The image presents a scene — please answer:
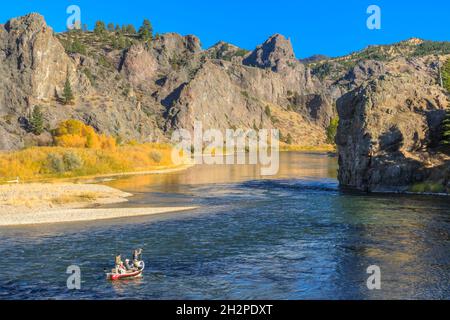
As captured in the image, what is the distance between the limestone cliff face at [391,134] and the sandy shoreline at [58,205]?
3294 cm

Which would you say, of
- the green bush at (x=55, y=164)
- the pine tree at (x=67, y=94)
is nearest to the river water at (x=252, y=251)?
the green bush at (x=55, y=164)

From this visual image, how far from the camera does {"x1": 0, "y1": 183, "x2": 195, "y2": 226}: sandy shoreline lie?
162 ft

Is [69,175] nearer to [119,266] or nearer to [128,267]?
[128,267]

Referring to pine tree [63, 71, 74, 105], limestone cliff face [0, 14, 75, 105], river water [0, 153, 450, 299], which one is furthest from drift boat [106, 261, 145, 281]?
pine tree [63, 71, 74, 105]

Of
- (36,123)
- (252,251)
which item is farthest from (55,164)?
(252,251)

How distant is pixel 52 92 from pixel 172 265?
154633 mm

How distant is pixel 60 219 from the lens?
161 feet

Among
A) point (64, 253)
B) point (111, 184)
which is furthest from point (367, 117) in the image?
point (64, 253)

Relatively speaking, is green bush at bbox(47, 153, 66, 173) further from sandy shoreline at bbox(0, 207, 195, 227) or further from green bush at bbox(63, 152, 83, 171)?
sandy shoreline at bbox(0, 207, 195, 227)

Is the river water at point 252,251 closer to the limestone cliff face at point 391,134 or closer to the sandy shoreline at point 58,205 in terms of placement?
the sandy shoreline at point 58,205

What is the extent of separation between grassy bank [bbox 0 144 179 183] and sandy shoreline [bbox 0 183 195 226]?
64.2 ft

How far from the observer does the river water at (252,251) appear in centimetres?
2780
